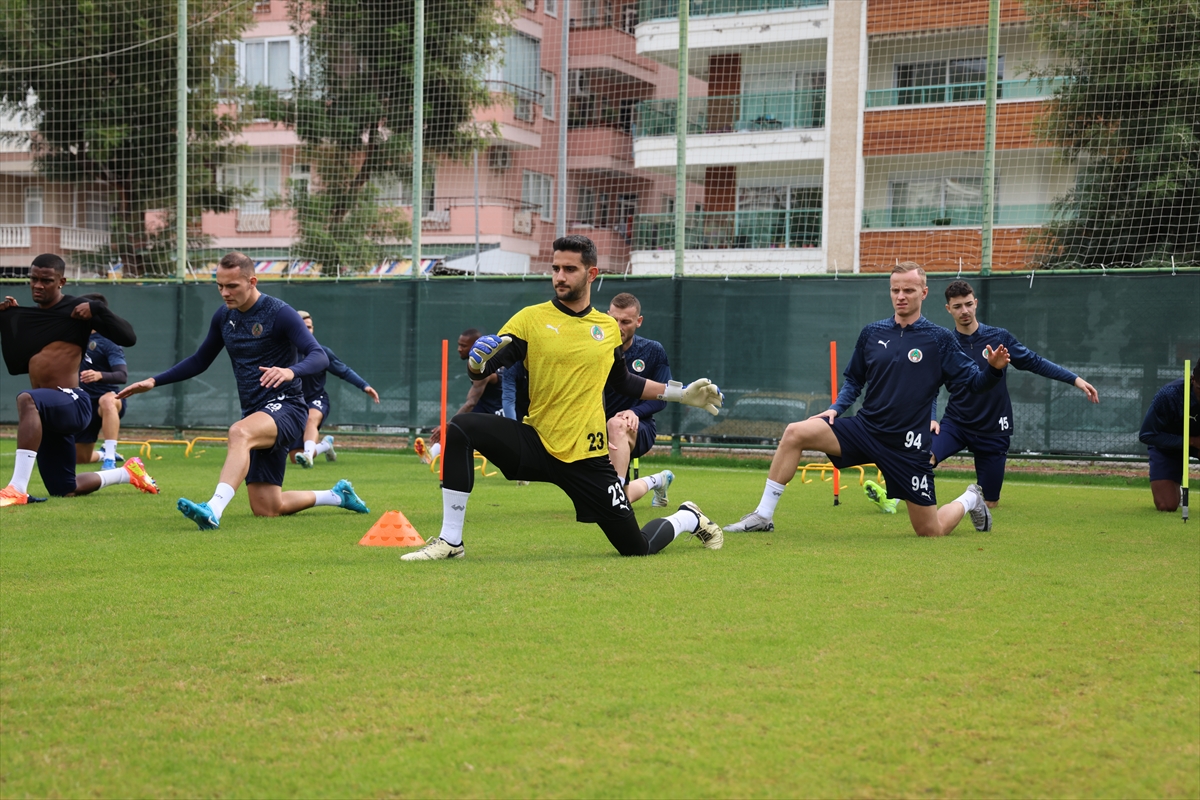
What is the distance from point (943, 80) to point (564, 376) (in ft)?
43.3

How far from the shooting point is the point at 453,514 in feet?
22.4

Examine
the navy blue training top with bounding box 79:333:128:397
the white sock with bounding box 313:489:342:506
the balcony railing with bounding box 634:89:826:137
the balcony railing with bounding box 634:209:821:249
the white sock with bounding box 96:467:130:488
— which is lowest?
the white sock with bounding box 96:467:130:488

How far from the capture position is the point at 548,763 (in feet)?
10.6

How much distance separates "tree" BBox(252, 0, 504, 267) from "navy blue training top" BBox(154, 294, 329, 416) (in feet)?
29.6

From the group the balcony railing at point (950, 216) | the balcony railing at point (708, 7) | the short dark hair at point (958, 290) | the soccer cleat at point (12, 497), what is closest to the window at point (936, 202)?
the balcony railing at point (950, 216)

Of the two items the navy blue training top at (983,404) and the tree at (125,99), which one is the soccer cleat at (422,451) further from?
the navy blue training top at (983,404)

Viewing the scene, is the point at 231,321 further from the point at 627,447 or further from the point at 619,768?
the point at 619,768

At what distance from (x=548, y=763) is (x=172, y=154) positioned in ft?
58.8

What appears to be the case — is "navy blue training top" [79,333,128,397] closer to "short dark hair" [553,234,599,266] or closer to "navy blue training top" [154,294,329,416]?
"navy blue training top" [154,294,329,416]

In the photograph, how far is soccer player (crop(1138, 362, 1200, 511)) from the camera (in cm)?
1041

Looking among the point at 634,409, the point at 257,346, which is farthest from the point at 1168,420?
the point at 257,346

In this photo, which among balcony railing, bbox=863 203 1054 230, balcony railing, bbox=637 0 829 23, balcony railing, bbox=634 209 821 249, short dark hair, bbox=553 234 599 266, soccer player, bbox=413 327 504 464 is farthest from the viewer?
balcony railing, bbox=637 0 829 23

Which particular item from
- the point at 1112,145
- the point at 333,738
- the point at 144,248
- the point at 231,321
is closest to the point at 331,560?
the point at 231,321

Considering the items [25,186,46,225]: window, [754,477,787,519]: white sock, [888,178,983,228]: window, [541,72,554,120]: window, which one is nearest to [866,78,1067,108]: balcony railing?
[888,178,983,228]: window
